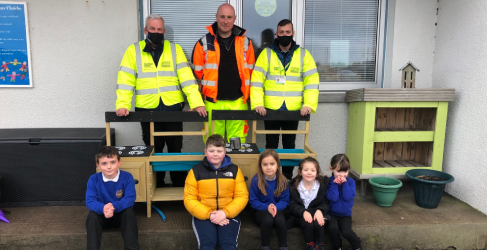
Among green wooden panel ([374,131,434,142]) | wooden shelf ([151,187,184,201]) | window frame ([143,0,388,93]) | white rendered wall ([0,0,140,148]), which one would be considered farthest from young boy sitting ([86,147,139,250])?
green wooden panel ([374,131,434,142])

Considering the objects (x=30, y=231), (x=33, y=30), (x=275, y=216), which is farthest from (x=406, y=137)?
(x=33, y=30)

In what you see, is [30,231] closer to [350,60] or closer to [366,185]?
[366,185]

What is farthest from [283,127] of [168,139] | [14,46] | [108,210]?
[14,46]

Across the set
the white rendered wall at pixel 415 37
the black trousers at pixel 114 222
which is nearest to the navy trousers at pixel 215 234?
the black trousers at pixel 114 222

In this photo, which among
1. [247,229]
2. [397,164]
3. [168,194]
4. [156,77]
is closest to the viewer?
[247,229]

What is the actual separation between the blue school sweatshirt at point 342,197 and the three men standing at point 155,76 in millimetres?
1357

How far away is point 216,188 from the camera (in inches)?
104

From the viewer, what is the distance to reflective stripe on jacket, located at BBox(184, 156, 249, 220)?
8.65 feet

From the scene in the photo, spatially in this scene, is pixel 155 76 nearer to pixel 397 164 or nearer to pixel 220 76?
pixel 220 76

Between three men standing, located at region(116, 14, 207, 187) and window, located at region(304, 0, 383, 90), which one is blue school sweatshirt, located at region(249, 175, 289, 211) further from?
window, located at region(304, 0, 383, 90)

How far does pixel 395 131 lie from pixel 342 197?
50.4 inches

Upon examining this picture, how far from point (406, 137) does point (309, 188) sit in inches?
57.8

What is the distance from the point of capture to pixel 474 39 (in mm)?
3256

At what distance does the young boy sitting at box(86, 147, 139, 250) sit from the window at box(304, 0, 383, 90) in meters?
2.60
